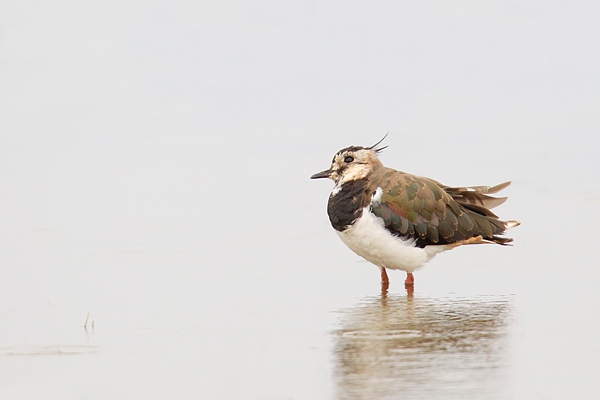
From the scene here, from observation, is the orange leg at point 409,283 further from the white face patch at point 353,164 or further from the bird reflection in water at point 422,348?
the white face patch at point 353,164

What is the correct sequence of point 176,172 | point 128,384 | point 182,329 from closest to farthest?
point 128,384 → point 182,329 → point 176,172

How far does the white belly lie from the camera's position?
33.3 ft

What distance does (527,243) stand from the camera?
11930 millimetres

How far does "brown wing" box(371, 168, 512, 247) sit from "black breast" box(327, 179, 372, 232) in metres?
0.14

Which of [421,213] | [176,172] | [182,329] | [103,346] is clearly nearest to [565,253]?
[421,213]

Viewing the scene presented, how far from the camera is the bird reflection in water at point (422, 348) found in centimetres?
662

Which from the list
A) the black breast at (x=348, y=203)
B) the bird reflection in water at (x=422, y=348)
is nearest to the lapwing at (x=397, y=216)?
the black breast at (x=348, y=203)

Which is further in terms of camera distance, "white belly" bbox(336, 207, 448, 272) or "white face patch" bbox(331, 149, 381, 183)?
"white face patch" bbox(331, 149, 381, 183)

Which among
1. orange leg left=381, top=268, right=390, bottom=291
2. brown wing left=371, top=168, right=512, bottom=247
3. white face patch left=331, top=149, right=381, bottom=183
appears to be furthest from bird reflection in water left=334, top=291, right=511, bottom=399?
white face patch left=331, top=149, right=381, bottom=183

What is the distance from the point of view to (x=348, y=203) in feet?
34.1

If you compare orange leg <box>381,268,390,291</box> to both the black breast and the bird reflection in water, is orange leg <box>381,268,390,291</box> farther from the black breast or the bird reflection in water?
the black breast

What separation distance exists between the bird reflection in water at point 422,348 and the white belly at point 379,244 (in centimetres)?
45

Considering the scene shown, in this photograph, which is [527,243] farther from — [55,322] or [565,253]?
[55,322]

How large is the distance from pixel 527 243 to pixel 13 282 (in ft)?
17.1
